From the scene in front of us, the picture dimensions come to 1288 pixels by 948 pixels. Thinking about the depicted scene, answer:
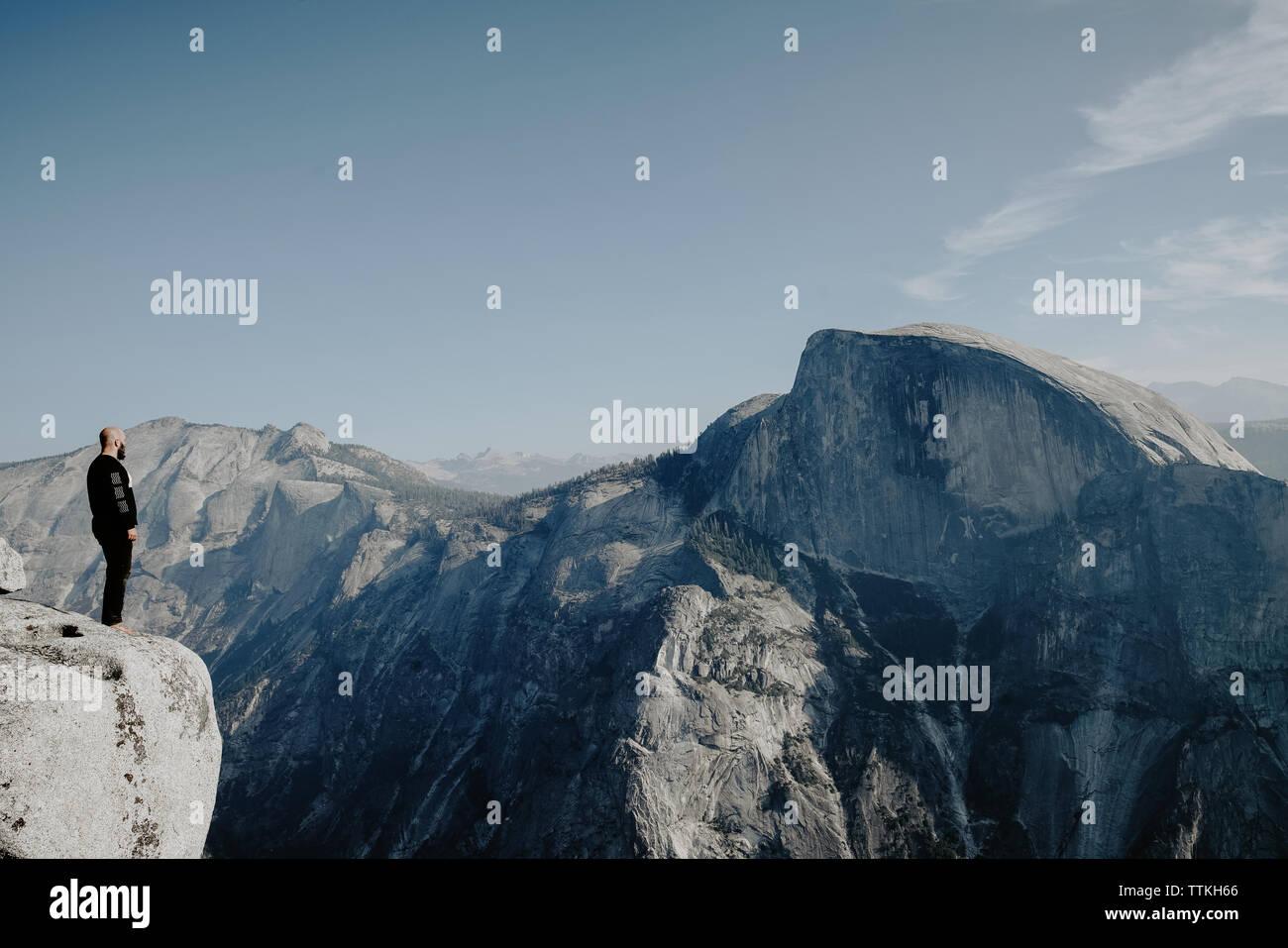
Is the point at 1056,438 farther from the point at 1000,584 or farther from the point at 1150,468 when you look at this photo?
the point at 1000,584

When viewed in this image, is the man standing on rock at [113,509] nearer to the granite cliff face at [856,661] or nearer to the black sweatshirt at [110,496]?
the black sweatshirt at [110,496]

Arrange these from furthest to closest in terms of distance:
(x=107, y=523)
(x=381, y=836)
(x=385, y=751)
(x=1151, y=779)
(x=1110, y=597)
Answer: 1. (x=385, y=751)
2. (x=381, y=836)
3. (x=1110, y=597)
4. (x=1151, y=779)
5. (x=107, y=523)

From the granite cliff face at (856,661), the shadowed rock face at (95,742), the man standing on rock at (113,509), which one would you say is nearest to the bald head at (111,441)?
the man standing on rock at (113,509)

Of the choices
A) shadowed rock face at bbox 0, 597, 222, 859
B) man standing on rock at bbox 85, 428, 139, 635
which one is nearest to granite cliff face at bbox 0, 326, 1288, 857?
shadowed rock face at bbox 0, 597, 222, 859

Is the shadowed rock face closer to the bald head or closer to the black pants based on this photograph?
the black pants

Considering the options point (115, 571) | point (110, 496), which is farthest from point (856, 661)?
point (110, 496)
